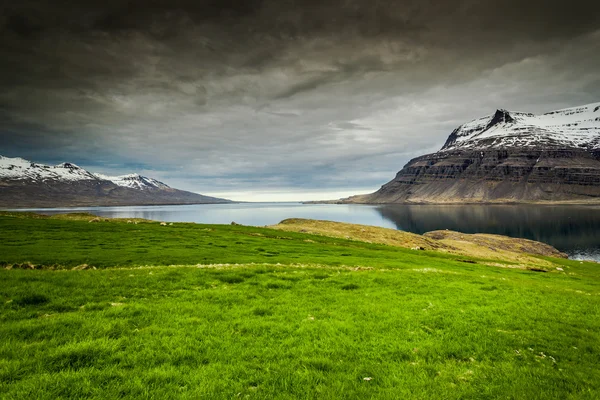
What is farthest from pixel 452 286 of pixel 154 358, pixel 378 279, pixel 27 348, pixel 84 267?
pixel 84 267

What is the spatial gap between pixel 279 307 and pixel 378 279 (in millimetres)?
9035

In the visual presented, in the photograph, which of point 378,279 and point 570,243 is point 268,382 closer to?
point 378,279

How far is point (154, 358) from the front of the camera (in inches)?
334

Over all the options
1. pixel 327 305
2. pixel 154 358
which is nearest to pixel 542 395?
pixel 327 305

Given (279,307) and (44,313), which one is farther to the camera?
(279,307)

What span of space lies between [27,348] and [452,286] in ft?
68.4

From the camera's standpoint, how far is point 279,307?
524 inches

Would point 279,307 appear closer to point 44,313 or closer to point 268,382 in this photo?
point 268,382

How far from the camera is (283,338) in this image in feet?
33.9

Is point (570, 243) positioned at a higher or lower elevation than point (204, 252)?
lower

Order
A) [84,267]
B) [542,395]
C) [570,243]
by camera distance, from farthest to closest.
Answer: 1. [570,243]
2. [84,267]
3. [542,395]

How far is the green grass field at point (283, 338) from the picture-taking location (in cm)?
753

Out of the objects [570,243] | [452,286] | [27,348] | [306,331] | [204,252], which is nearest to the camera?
[27,348]

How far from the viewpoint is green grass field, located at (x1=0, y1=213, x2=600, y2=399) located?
7527 mm
